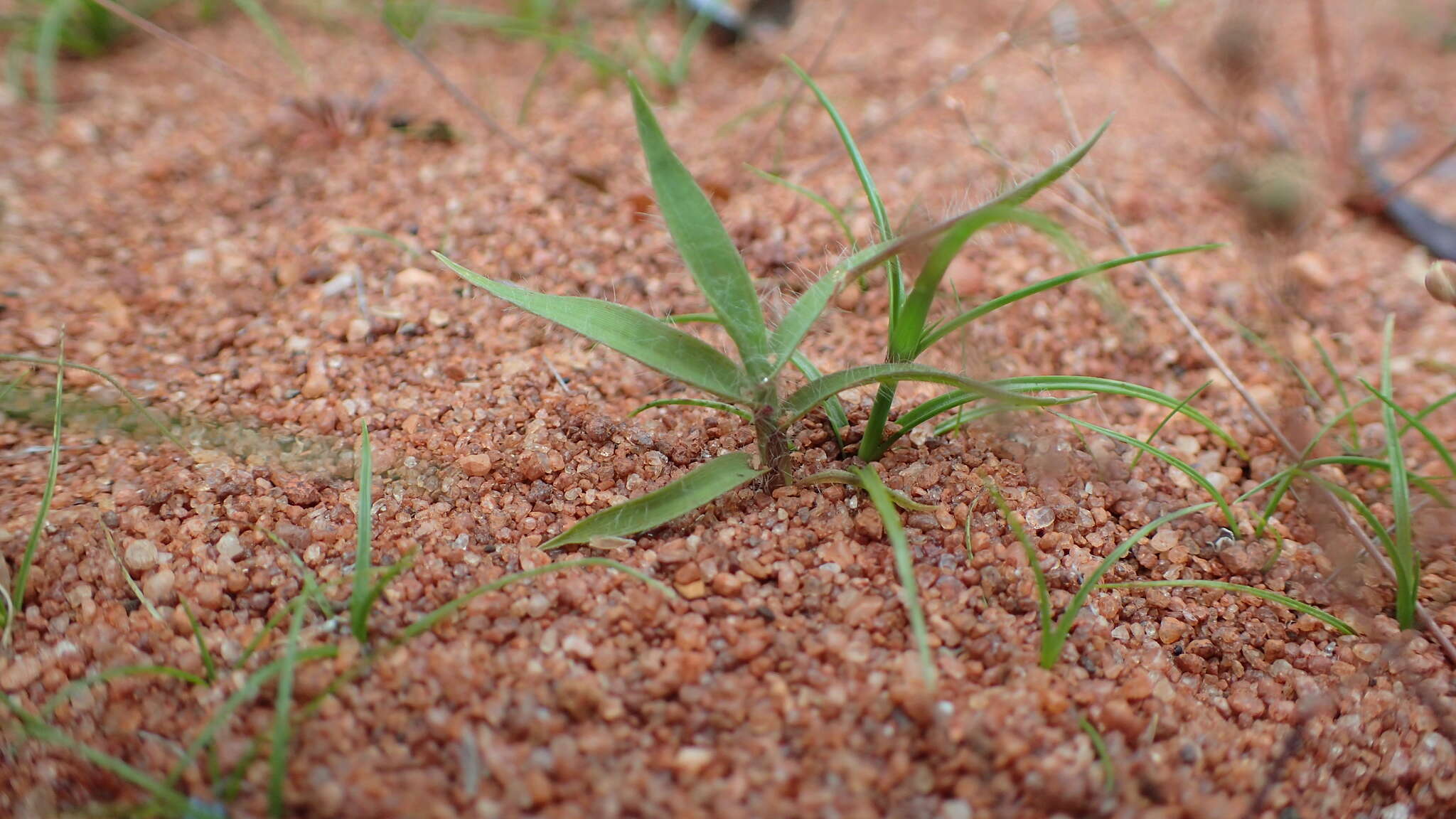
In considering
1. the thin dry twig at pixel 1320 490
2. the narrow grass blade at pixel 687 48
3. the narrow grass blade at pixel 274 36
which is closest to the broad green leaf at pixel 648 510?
the thin dry twig at pixel 1320 490

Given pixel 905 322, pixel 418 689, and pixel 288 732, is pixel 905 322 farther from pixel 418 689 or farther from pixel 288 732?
pixel 288 732

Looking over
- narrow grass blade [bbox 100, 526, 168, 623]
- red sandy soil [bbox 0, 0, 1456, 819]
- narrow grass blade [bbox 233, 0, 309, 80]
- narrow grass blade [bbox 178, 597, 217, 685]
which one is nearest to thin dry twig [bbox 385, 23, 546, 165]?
red sandy soil [bbox 0, 0, 1456, 819]

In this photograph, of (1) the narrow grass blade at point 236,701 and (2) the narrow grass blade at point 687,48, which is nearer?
(1) the narrow grass blade at point 236,701

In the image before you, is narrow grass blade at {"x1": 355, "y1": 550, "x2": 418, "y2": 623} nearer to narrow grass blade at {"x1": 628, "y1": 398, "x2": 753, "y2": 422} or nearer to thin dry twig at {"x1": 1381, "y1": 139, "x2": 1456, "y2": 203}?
narrow grass blade at {"x1": 628, "y1": 398, "x2": 753, "y2": 422}

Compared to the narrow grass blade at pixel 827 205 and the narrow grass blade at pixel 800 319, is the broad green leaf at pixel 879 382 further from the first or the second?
the narrow grass blade at pixel 827 205

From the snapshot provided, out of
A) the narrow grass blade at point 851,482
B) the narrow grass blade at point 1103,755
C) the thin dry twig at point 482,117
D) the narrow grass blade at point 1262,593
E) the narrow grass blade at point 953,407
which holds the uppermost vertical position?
the thin dry twig at point 482,117

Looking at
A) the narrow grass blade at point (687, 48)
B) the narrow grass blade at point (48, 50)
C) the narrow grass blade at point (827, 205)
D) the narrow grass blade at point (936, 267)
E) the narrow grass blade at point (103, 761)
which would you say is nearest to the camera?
the narrow grass blade at point (936, 267)

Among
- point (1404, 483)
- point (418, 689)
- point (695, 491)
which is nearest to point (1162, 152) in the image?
point (1404, 483)
